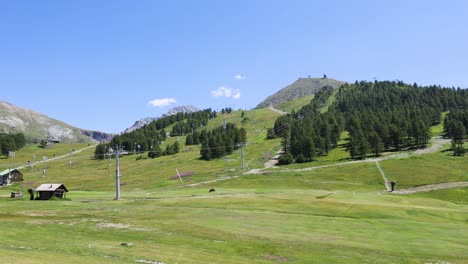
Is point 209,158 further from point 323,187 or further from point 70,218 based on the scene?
point 70,218

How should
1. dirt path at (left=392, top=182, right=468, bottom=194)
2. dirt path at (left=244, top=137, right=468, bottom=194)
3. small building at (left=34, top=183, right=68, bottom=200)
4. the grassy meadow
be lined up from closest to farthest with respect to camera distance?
the grassy meadow, small building at (left=34, top=183, right=68, bottom=200), dirt path at (left=392, top=182, right=468, bottom=194), dirt path at (left=244, top=137, right=468, bottom=194)

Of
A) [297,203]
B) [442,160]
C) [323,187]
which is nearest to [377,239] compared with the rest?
[297,203]

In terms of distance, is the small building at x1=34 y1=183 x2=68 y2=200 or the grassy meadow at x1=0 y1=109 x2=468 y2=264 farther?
the small building at x1=34 y1=183 x2=68 y2=200

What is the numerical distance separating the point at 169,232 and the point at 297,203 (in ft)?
103

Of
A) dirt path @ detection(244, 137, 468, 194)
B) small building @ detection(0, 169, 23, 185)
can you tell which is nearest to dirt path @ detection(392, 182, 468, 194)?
dirt path @ detection(244, 137, 468, 194)

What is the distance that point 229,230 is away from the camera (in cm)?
4597

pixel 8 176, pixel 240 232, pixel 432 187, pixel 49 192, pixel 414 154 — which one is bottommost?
pixel 432 187

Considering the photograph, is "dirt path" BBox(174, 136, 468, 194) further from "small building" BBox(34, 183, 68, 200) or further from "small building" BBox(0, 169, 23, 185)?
"small building" BBox(0, 169, 23, 185)

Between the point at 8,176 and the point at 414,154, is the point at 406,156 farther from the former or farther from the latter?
the point at 8,176

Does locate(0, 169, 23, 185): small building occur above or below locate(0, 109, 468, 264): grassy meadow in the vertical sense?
above

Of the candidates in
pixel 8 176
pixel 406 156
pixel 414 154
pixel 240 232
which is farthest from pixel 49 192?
pixel 414 154

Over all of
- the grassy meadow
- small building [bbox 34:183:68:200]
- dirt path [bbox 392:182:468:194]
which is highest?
small building [bbox 34:183:68:200]

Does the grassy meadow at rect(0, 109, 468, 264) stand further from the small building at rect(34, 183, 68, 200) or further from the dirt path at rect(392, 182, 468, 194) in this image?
the small building at rect(34, 183, 68, 200)

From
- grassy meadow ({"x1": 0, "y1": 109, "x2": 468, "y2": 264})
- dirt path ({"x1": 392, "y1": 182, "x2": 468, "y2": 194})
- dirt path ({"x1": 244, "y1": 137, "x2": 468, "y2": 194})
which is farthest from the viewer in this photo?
dirt path ({"x1": 244, "y1": 137, "x2": 468, "y2": 194})
